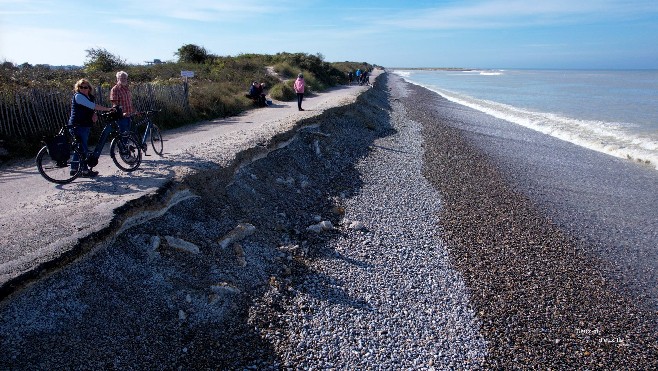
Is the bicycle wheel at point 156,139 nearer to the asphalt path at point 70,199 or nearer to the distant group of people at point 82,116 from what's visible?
the asphalt path at point 70,199

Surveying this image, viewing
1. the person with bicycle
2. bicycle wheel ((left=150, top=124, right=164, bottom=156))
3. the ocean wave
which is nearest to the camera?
the person with bicycle

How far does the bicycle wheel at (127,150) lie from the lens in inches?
284

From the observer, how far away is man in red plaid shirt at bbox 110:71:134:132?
25.6ft

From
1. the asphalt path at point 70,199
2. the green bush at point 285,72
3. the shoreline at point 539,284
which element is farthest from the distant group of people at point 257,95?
the green bush at point 285,72

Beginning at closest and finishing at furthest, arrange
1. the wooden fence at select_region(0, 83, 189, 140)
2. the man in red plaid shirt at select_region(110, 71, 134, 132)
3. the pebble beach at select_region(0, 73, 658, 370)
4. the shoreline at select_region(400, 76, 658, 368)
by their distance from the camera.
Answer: the pebble beach at select_region(0, 73, 658, 370) < the shoreline at select_region(400, 76, 658, 368) < the man in red plaid shirt at select_region(110, 71, 134, 132) < the wooden fence at select_region(0, 83, 189, 140)

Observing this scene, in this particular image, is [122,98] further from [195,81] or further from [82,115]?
[195,81]

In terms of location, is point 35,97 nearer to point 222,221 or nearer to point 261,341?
point 222,221

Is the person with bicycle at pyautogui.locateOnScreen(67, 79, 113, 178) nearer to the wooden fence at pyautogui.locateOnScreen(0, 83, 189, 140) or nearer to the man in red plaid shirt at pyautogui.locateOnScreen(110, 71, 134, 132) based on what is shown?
the man in red plaid shirt at pyautogui.locateOnScreen(110, 71, 134, 132)

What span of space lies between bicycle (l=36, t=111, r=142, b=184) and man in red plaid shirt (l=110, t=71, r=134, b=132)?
13.8 inches

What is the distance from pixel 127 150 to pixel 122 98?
126 cm

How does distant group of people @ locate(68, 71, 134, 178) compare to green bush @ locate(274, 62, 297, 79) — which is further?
green bush @ locate(274, 62, 297, 79)

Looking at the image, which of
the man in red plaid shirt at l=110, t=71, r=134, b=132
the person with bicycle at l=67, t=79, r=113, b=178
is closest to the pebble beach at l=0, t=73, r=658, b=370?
the person with bicycle at l=67, t=79, r=113, b=178

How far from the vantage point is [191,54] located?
1315 inches

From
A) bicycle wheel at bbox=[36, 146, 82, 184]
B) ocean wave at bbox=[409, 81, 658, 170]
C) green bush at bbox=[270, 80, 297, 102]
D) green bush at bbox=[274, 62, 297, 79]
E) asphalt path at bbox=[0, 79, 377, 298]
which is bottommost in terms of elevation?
ocean wave at bbox=[409, 81, 658, 170]
